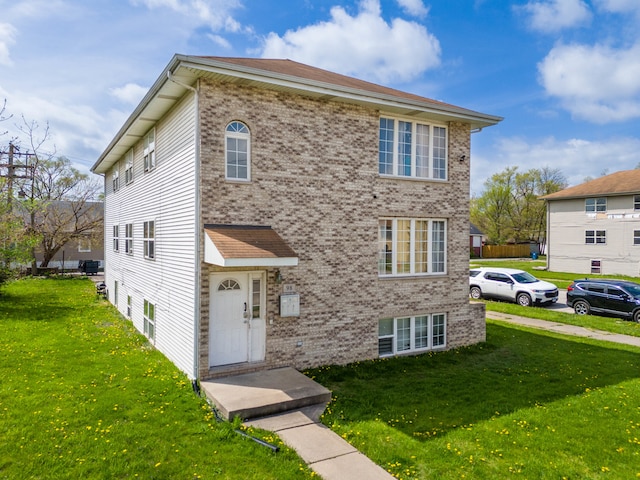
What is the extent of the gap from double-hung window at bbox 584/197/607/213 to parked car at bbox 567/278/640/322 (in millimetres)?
16418

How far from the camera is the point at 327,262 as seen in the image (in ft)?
33.2

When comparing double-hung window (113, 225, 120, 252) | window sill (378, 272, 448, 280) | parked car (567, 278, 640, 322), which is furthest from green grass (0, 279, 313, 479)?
parked car (567, 278, 640, 322)

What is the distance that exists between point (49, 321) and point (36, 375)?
6.68m

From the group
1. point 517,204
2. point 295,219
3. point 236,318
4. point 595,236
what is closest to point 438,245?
point 295,219

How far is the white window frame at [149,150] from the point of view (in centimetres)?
1206

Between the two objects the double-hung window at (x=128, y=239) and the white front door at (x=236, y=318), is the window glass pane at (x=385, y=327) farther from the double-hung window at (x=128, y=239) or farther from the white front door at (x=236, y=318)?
the double-hung window at (x=128, y=239)

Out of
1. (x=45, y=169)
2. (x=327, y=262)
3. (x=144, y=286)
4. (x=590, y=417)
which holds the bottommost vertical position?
(x=590, y=417)

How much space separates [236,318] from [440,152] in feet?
23.8

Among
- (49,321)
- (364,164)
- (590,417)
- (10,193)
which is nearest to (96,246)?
(10,193)

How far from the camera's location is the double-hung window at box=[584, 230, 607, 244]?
3127 centimetres

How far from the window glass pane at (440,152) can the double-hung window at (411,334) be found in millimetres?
4027

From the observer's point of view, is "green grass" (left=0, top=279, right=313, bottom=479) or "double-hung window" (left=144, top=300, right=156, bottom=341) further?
"double-hung window" (left=144, top=300, right=156, bottom=341)

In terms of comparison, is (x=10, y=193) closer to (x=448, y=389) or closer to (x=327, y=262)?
(x=327, y=262)

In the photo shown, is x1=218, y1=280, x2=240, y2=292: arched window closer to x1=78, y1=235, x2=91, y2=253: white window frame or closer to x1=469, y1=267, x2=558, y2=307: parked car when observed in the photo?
x1=469, y1=267, x2=558, y2=307: parked car
